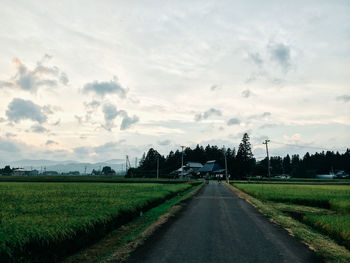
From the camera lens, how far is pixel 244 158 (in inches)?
4513

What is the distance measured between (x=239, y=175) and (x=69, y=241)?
350 feet

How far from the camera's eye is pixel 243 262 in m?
6.99

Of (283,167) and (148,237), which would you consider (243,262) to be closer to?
(148,237)

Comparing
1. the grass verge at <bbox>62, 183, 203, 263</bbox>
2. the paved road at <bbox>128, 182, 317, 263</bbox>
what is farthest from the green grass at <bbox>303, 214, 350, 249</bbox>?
the grass verge at <bbox>62, 183, 203, 263</bbox>

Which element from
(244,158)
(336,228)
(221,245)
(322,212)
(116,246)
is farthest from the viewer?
(244,158)

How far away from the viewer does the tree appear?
10800 cm

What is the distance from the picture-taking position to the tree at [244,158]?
108000 mm

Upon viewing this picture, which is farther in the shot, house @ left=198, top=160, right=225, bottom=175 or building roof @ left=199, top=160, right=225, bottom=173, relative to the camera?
building roof @ left=199, top=160, right=225, bottom=173

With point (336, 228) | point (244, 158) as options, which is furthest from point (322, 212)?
point (244, 158)

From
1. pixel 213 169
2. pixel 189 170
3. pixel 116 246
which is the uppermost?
pixel 213 169

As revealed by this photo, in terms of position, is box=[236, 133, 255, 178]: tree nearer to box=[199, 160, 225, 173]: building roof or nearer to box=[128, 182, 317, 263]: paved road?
box=[199, 160, 225, 173]: building roof

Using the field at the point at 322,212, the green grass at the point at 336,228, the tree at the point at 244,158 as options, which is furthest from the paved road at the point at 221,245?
the tree at the point at 244,158

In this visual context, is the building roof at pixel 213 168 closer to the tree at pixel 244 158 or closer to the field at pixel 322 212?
the tree at pixel 244 158

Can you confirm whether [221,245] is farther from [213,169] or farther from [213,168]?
[213,168]
